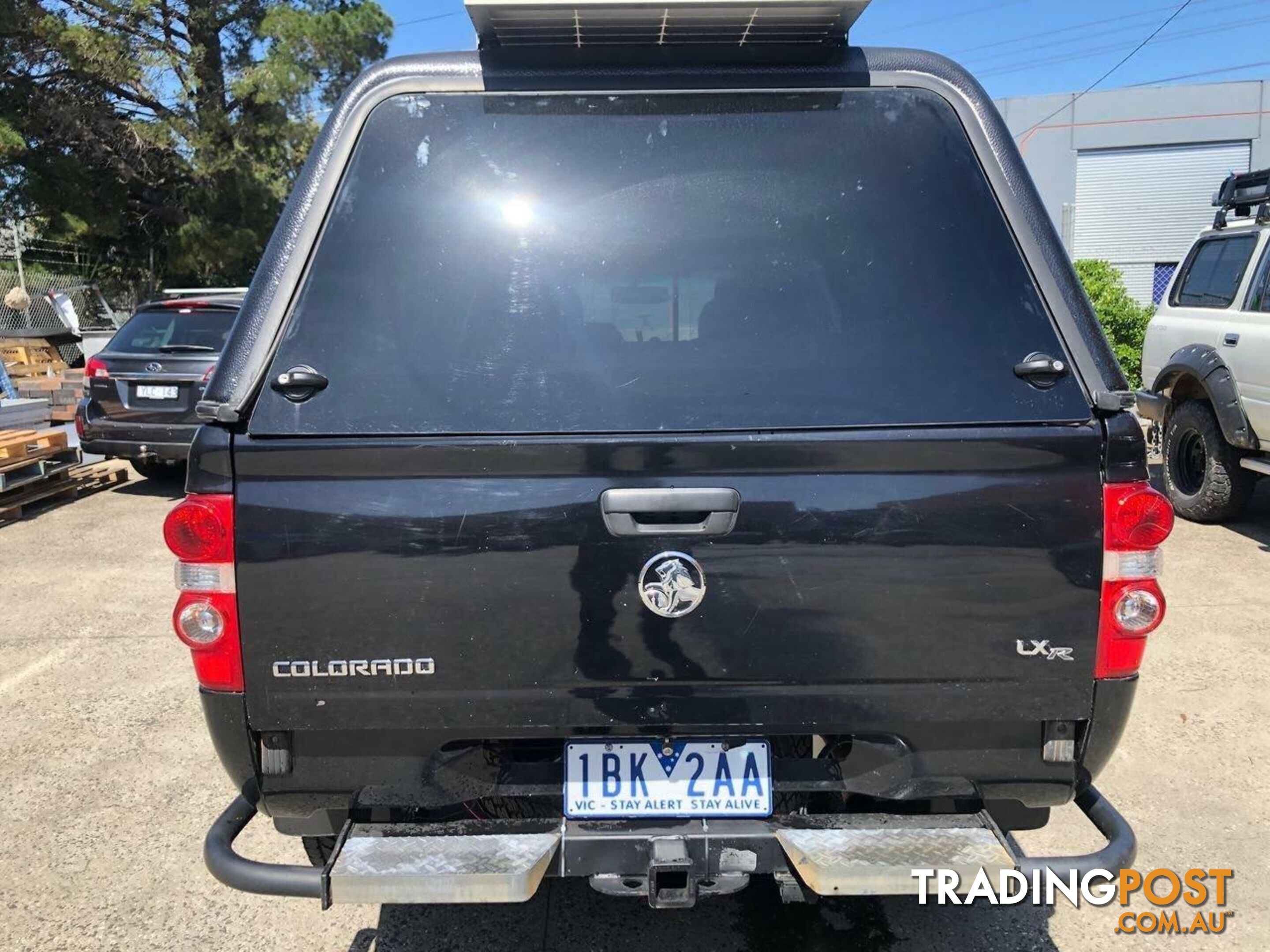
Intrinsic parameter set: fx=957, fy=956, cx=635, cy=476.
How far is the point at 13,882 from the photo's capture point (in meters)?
3.00

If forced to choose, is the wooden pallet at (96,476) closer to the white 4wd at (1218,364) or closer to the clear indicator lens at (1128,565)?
the clear indicator lens at (1128,565)

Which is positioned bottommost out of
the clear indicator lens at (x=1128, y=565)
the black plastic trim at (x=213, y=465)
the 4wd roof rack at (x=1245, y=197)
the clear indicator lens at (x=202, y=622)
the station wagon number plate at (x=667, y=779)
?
the station wagon number plate at (x=667, y=779)

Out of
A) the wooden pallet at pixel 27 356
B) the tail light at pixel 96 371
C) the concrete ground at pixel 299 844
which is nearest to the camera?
the concrete ground at pixel 299 844

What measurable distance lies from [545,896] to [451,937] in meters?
0.31

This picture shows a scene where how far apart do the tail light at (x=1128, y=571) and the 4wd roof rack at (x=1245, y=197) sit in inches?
238

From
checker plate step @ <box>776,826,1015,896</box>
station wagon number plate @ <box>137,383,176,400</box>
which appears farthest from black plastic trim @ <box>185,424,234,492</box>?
station wagon number plate @ <box>137,383,176,400</box>

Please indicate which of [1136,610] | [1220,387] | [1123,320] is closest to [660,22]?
[1136,610]

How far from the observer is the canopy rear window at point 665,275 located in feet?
6.55

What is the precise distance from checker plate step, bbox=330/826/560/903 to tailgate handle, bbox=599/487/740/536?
68 centimetres

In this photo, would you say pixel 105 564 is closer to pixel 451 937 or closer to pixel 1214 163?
pixel 451 937

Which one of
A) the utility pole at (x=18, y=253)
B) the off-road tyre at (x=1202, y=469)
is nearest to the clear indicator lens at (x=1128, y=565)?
the off-road tyre at (x=1202, y=469)

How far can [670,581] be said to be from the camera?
1.92 metres

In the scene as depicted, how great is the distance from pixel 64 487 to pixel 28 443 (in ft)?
2.44

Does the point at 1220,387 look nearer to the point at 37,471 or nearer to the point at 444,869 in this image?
the point at 444,869
